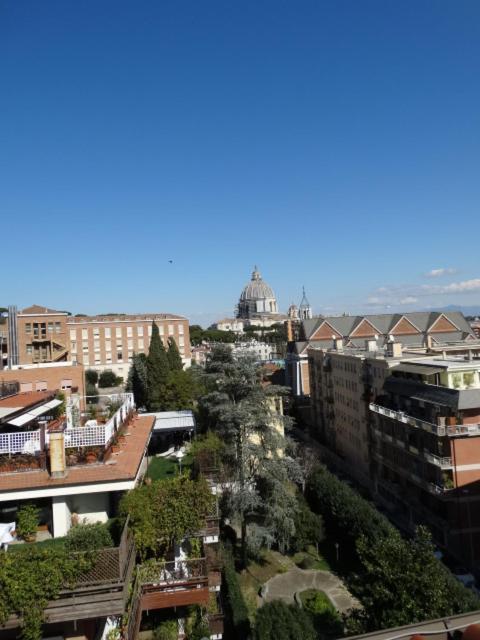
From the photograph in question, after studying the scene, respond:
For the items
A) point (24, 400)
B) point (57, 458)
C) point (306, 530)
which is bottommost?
point (306, 530)

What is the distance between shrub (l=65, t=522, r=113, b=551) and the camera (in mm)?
10727

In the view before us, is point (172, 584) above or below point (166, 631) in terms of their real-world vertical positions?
above

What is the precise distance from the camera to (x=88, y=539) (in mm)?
10914

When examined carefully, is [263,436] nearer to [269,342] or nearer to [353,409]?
[353,409]

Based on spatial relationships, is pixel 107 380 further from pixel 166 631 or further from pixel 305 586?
pixel 166 631

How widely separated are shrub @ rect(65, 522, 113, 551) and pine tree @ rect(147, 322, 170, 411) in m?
35.9

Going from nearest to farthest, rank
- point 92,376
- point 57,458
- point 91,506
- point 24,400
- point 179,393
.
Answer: point 57,458 < point 91,506 < point 24,400 < point 179,393 < point 92,376

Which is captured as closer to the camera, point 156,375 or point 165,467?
point 165,467

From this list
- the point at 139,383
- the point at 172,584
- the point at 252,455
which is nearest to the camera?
the point at 172,584

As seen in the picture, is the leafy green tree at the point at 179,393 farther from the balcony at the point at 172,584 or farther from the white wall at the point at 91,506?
the balcony at the point at 172,584

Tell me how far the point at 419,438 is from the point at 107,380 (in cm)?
5992

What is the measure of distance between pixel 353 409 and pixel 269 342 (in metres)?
123

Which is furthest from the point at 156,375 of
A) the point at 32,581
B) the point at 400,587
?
the point at 32,581

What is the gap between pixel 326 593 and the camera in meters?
21.9
